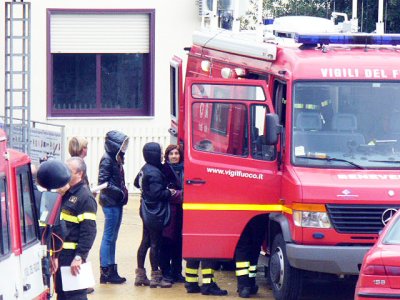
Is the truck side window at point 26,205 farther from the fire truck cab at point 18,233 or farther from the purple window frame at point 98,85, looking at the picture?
the purple window frame at point 98,85

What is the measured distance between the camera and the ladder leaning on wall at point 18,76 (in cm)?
1675

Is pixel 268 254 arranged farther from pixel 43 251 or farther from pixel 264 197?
pixel 43 251

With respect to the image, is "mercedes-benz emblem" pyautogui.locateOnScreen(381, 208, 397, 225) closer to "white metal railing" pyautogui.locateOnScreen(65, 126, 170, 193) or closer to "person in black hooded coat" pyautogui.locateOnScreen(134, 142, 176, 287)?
"person in black hooded coat" pyautogui.locateOnScreen(134, 142, 176, 287)

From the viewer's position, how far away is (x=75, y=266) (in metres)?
9.73

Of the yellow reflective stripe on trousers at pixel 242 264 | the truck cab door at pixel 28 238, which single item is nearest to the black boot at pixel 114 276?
the yellow reflective stripe on trousers at pixel 242 264

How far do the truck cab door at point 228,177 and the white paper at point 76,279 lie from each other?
7.98 feet

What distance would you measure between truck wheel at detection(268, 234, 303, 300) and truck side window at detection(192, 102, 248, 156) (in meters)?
1.08

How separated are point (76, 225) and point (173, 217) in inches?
115

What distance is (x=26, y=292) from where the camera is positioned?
7.72m

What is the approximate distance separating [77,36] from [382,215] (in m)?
10.3

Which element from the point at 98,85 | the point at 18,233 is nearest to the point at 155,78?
the point at 98,85

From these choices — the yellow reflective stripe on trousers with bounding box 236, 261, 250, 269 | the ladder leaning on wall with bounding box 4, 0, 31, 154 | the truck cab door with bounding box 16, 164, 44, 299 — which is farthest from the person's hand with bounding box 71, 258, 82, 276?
the ladder leaning on wall with bounding box 4, 0, 31, 154

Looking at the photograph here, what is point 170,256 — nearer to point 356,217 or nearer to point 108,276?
point 108,276

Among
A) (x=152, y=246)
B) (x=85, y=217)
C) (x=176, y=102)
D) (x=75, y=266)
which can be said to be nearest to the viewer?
(x=75, y=266)
